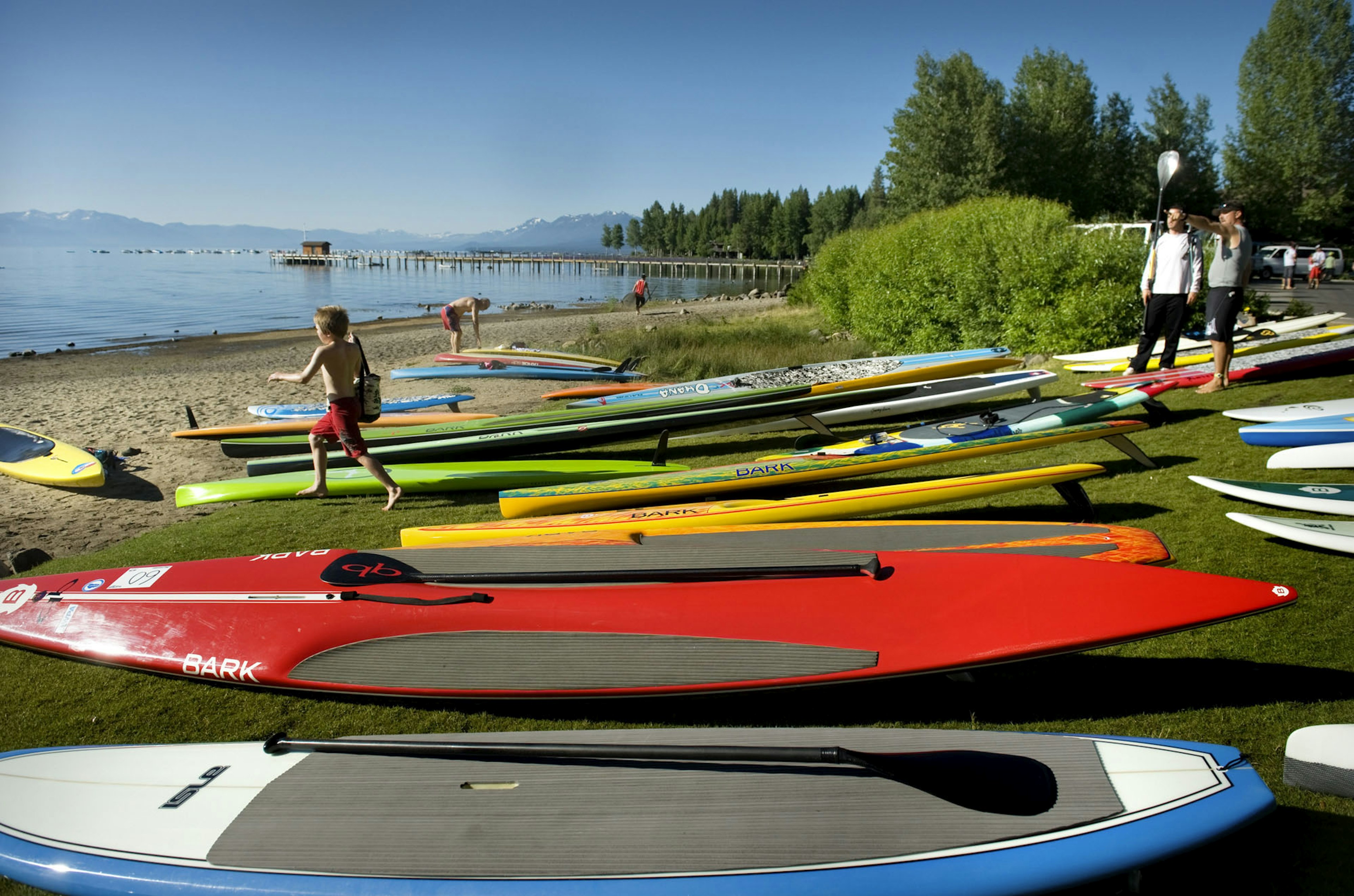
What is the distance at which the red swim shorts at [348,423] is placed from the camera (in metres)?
5.83

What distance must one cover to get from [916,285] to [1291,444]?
683 cm

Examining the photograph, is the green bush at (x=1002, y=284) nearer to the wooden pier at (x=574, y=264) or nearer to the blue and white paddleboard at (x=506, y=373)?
the blue and white paddleboard at (x=506, y=373)

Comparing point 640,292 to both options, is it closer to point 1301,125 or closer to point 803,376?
point 803,376

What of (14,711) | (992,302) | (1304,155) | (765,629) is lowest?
(14,711)

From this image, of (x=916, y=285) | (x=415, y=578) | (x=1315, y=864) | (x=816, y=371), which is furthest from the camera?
(x=916, y=285)

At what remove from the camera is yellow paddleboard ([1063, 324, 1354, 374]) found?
7.88 m

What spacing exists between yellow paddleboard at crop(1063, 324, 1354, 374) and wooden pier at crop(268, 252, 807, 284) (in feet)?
213

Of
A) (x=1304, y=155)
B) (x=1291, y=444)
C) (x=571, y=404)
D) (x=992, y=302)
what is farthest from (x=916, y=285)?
(x=1304, y=155)

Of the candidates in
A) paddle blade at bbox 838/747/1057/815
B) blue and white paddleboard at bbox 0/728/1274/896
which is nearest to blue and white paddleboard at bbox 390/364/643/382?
blue and white paddleboard at bbox 0/728/1274/896

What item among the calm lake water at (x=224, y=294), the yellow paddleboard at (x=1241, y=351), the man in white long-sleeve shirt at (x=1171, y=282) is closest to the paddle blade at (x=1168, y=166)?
the man in white long-sleeve shirt at (x=1171, y=282)

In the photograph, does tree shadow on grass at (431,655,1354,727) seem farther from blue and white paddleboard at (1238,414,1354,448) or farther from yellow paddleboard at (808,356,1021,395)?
yellow paddleboard at (808,356,1021,395)

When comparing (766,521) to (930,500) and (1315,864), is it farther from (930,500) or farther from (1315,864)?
(1315,864)

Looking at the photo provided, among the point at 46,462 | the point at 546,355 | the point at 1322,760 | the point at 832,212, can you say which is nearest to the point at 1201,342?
the point at 1322,760

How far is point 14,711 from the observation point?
131 inches
